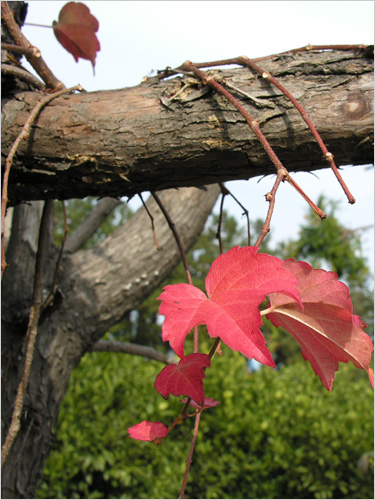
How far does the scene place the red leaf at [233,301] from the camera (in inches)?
16.5

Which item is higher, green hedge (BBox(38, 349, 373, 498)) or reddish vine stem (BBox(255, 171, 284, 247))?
reddish vine stem (BBox(255, 171, 284, 247))

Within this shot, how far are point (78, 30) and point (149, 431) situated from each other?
3.01ft

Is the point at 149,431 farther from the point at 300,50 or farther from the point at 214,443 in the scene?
the point at 214,443

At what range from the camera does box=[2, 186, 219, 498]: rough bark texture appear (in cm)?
142

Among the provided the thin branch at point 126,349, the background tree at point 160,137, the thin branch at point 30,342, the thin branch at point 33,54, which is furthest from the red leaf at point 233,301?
the thin branch at point 126,349

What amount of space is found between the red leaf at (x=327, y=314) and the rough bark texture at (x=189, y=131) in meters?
0.40


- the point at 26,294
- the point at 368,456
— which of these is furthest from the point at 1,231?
the point at 368,456

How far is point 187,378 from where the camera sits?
0.48m

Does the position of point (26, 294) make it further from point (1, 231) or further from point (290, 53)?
point (290, 53)

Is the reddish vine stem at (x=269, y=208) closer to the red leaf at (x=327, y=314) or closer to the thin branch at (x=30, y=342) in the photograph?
the red leaf at (x=327, y=314)

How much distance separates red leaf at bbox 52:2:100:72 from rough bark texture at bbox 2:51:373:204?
20cm

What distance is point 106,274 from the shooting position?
1803 millimetres

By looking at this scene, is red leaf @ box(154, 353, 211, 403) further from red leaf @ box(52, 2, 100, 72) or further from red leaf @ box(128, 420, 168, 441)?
red leaf @ box(52, 2, 100, 72)

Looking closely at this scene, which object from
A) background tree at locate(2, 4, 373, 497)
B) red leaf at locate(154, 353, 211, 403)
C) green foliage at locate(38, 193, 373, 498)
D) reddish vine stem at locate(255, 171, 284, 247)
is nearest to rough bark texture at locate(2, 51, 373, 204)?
background tree at locate(2, 4, 373, 497)
